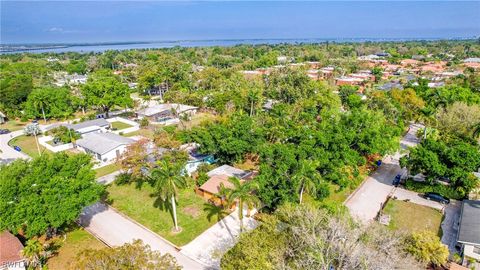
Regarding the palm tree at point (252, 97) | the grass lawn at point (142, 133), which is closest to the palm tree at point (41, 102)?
the grass lawn at point (142, 133)

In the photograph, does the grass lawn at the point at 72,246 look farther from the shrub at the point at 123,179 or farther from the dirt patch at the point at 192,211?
the shrub at the point at 123,179

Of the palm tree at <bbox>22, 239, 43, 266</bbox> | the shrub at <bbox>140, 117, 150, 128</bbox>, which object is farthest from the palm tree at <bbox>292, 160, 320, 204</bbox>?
the shrub at <bbox>140, 117, 150, 128</bbox>

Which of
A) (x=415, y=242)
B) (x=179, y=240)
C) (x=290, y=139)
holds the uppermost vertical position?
(x=290, y=139)

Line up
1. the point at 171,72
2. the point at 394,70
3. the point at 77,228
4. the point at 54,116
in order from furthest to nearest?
1. the point at 394,70
2. the point at 171,72
3. the point at 54,116
4. the point at 77,228

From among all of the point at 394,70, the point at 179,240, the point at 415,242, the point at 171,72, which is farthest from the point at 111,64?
the point at 415,242

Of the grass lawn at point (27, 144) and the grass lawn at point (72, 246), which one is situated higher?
the grass lawn at point (27, 144)

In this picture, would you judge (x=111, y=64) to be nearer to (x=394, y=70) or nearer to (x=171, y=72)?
(x=171, y=72)
